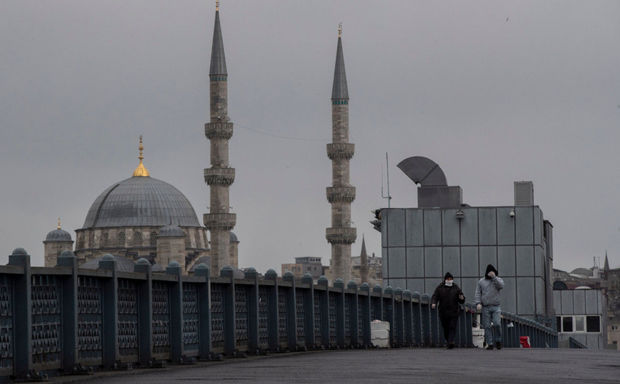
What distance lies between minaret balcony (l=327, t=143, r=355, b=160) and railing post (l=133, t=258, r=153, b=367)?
99561 millimetres

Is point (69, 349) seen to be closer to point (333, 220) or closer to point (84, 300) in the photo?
point (84, 300)

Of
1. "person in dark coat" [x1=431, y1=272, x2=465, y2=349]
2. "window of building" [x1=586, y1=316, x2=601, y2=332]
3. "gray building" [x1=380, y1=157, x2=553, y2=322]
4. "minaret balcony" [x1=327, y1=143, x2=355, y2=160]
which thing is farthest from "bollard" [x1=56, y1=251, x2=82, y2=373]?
"minaret balcony" [x1=327, y1=143, x2=355, y2=160]

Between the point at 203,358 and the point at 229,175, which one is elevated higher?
the point at 229,175

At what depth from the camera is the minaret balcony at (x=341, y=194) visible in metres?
116

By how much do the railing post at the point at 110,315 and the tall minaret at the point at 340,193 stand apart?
9974 cm

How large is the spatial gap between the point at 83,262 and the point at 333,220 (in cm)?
4177

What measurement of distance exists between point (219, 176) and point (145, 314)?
304 ft

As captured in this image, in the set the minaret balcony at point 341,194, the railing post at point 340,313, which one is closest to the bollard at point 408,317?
the railing post at point 340,313

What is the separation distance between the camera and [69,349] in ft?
47.9

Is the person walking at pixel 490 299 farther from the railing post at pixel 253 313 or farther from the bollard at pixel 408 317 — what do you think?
the bollard at pixel 408 317

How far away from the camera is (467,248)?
3007 inches

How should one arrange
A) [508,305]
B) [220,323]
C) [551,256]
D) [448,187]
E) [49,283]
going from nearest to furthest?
1. [49,283]
2. [220,323]
3. [508,305]
4. [448,187]
5. [551,256]

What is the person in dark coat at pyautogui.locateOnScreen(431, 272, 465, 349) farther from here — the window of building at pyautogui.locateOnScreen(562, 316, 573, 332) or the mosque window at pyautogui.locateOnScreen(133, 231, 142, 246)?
the mosque window at pyautogui.locateOnScreen(133, 231, 142, 246)

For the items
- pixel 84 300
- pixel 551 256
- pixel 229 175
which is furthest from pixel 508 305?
pixel 84 300
